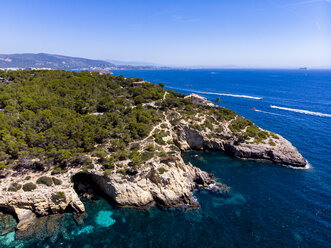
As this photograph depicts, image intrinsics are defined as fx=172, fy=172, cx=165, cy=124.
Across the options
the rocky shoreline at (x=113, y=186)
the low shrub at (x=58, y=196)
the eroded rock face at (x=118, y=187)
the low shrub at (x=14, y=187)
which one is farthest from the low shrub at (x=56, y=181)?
the low shrub at (x=14, y=187)

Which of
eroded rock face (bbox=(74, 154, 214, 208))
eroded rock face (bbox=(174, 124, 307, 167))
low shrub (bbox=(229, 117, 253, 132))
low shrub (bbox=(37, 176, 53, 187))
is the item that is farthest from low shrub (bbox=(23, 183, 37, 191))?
low shrub (bbox=(229, 117, 253, 132))

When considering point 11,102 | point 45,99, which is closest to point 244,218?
point 45,99

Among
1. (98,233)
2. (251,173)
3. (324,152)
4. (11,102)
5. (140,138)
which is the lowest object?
(98,233)

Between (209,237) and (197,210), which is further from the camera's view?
(197,210)

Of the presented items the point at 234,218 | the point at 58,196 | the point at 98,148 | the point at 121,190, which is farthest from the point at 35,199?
the point at 234,218

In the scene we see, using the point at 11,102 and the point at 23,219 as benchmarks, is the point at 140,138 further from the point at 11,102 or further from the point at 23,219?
the point at 11,102

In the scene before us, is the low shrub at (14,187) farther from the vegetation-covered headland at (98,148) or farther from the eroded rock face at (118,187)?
the vegetation-covered headland at (98,148)
